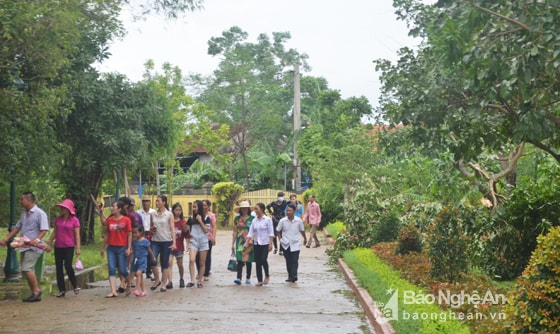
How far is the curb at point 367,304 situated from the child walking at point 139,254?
12.5ft

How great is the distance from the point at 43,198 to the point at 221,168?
2472 cm

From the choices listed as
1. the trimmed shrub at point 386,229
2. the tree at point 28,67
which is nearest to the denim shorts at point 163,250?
the tree at point 28,67

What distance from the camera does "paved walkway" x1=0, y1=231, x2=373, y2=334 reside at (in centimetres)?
1066

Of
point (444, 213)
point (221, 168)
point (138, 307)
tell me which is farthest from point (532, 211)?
point (221, 168)

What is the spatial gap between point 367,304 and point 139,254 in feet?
14.3

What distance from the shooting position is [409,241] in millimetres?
17531

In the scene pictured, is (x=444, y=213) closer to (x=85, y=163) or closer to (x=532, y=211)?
(x=532, y=211)

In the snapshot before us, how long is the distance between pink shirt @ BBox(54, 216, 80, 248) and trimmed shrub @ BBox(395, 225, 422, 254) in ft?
23.7

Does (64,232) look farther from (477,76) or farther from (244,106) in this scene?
(244,106)

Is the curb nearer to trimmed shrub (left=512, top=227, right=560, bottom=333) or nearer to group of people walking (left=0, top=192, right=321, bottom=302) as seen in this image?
group of people walking (left=0, top=192, right=321, bottom=302)

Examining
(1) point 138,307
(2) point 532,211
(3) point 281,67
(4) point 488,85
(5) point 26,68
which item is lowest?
(1) point 138,307

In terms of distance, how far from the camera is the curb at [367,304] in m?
10.3

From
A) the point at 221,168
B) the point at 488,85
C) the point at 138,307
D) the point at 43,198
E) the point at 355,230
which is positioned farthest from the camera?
the point at 221,168

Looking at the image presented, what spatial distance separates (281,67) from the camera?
65750 mm
